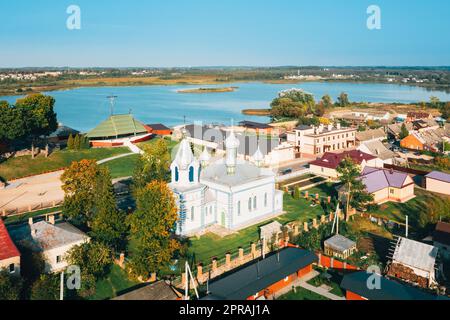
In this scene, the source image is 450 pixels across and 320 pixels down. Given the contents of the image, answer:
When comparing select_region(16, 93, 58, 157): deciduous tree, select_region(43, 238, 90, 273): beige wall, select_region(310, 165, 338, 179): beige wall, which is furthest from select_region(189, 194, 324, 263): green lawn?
select_region(16, 93, 58, 157): deciduous tree

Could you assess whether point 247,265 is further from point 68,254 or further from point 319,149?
point 319,149

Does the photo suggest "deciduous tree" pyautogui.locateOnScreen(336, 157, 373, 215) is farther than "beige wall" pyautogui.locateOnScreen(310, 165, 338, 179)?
No

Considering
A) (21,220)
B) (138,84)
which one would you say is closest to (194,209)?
(21,220)

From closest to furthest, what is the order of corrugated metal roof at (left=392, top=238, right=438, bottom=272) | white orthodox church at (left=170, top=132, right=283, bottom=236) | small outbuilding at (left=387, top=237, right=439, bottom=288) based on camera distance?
small outbuilding at (left=387, top=237, right=439, bottom=288) → corrugated metal roof at (left=392, top=238, right=438, bottom=272) → white orthodox church at (left=170, top=132, right=283, bottom=236)

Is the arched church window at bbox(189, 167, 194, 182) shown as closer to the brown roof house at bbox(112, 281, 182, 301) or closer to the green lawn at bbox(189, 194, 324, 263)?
the green lawn at bbox(189, 194, 324, 263)

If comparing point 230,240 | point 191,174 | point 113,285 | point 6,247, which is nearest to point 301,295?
point 230,240

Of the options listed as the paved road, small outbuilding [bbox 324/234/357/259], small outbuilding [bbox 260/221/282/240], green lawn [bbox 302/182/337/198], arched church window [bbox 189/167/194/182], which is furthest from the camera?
green lawn [bbox 302/182/337/198]
